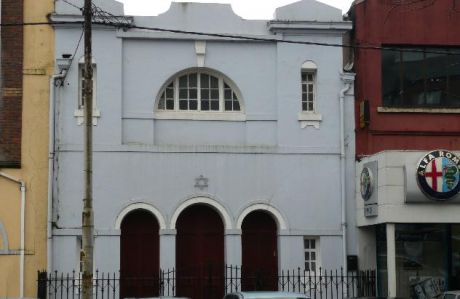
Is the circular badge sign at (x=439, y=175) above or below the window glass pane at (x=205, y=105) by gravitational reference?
Answer: below

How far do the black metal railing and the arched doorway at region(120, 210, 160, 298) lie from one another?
29mm

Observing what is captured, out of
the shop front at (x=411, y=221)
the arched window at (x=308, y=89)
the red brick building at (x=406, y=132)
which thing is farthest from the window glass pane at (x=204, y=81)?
the shop front at (x=411, y=221)

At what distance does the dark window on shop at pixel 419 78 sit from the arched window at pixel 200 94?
420cm

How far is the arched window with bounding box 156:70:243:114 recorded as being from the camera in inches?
1102

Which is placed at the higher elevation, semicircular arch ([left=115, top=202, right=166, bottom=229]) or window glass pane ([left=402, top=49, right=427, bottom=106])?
window glass pane ([left=402, top=49, right=427, bottom=106])

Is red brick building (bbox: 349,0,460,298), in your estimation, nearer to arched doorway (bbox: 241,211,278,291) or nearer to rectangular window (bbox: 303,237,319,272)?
rectangular window (bbox: 303,237,319,272)

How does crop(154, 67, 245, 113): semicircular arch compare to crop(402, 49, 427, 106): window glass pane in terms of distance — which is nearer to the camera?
crop(154, 67, 245, 113): semicircular arch

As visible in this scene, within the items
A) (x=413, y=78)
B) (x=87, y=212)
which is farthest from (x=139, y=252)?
(x=413, y=78)

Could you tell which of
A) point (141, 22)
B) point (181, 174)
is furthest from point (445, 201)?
point (141, 22)

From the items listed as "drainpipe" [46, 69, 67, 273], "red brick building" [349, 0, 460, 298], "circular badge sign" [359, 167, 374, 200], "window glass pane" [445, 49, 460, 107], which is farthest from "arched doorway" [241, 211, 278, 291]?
"window glass pane" [445, 49, 460, 107]

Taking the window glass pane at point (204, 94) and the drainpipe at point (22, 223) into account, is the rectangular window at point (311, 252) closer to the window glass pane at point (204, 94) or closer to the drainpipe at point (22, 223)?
the window glass pane at point (204, 94)

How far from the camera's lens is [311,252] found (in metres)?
27.8

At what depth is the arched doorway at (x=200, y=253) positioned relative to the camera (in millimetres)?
27016

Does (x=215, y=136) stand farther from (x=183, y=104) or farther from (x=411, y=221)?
(x=411, y=221)
